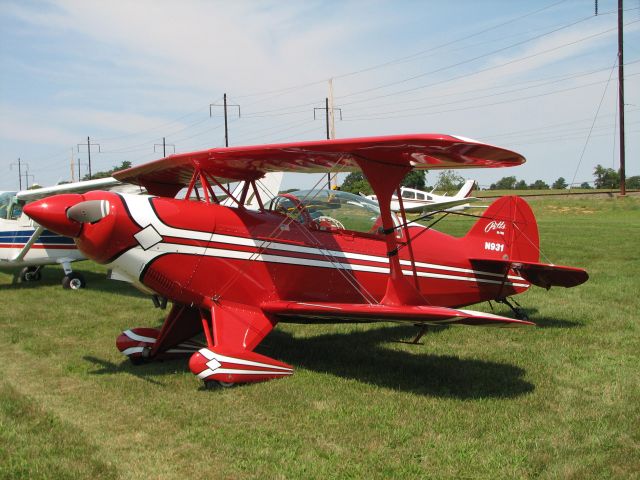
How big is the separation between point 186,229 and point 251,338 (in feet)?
4.13

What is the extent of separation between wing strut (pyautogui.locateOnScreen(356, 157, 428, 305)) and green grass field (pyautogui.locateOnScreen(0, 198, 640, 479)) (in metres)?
A: 0.77

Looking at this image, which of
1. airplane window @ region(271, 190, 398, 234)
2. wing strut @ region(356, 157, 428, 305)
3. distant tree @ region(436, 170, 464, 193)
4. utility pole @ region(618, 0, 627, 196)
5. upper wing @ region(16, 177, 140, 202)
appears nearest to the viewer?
wing strut @ region(356, 157, 428, 305)

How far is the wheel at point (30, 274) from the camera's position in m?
13.8

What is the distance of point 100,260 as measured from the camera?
5770 millimetres

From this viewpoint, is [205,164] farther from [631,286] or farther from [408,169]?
[631,286]

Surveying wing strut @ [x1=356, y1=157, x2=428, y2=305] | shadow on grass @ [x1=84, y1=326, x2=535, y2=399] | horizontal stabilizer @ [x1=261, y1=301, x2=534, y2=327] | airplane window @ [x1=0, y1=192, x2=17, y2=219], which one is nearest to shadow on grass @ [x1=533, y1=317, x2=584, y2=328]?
shadow on grass @ [x1=84, y1=326, x2=535, y2=399]

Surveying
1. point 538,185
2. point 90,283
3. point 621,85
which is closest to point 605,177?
point 538,185

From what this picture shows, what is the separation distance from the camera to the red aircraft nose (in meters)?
5.44

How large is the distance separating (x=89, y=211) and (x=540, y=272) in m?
5.40

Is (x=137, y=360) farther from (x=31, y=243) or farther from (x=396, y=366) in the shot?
(x=31, y=243)

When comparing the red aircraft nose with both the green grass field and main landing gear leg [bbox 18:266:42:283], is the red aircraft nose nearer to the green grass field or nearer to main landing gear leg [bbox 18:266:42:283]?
the green grass field

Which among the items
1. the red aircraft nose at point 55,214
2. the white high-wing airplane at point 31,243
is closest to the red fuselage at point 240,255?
the red aircraft nose at point 55,214

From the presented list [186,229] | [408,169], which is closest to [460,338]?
[408,169]

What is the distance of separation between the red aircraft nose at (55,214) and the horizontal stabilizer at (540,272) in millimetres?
4811
